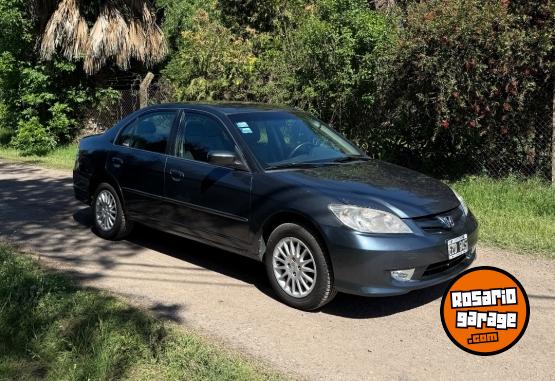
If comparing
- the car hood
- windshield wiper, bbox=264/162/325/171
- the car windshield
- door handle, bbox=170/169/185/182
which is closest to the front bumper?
the car hood

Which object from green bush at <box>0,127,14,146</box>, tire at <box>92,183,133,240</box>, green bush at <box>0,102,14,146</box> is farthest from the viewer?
green bush at <box>0,127,14,146</box>

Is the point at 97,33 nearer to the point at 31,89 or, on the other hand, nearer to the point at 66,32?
the point at 66,32

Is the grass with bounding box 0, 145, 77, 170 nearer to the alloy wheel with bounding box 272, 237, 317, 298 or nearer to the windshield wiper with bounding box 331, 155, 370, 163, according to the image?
the windshield wiper with bounding box 331, 155, 370, 163

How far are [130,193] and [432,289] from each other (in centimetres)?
330

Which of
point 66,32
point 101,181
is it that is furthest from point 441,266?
point 66,32

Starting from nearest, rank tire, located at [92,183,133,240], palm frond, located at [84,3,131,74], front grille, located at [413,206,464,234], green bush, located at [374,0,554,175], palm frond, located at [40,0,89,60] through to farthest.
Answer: front grille, located at [413,206,464,234] → tire, located at [92,183,133,240] → green bush, located at [374,0,554,175] → palm frond, located at [40,0,89,60] → palm frond, located at [84,3,131,74]

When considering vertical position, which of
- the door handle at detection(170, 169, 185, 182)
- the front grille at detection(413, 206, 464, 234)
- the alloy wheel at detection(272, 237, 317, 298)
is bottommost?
the alloy wheel at detection(272, 237, 317, 298)

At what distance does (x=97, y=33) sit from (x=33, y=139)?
3.36 metres

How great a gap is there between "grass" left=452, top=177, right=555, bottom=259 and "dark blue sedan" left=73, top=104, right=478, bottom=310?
1809mm

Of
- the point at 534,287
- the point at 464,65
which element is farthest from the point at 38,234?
the point at 464,65

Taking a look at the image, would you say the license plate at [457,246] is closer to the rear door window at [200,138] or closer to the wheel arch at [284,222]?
the wheel arch at [284,222]

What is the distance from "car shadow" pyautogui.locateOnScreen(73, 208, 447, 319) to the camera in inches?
188

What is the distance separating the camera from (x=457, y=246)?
183 inches

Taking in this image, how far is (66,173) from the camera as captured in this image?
1243 cm
